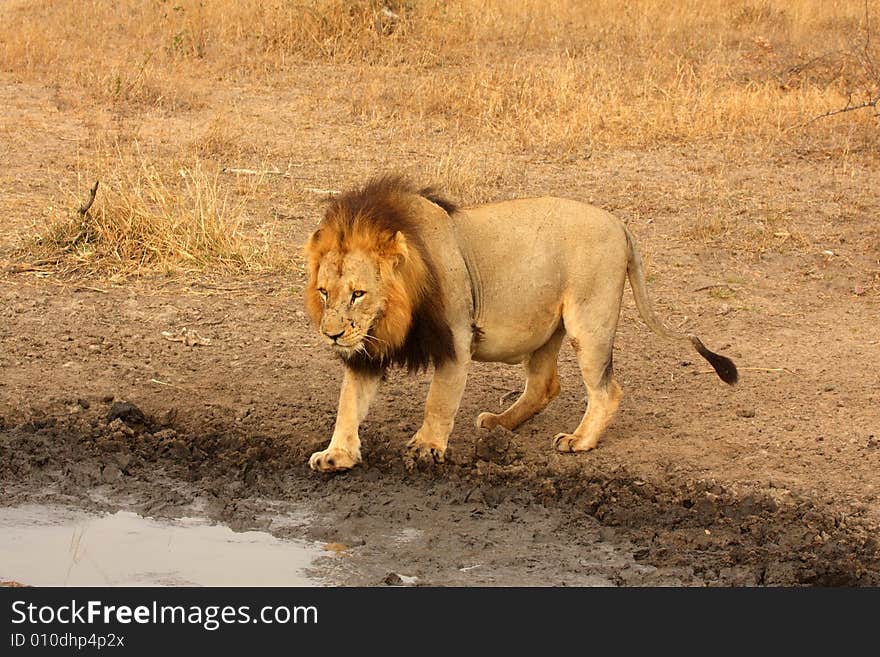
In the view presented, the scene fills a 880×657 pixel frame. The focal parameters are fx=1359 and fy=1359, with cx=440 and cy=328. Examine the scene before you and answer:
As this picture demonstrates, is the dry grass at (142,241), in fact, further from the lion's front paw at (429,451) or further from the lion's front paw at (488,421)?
the lion's front paw at (429,451)

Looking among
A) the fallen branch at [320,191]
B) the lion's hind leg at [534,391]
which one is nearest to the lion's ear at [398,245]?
the lion's hind leg at [534,391]

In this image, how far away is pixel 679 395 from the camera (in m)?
6.24

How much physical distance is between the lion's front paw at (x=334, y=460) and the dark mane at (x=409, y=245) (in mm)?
349

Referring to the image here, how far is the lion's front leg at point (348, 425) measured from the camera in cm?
509

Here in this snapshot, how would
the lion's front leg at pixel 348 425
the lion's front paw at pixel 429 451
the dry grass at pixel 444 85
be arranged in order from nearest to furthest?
the lion's front leg at pixel 348 425
the lion's front paw at pixel 429 451
the dry grass at pixel 444 85

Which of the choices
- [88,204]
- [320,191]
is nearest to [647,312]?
[88,204]

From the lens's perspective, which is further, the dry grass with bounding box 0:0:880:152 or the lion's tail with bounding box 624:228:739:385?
the dry grass with bounding box 0:0:880:152

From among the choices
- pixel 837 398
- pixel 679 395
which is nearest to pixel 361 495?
pixel 679 395

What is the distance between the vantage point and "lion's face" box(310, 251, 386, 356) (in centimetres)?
466

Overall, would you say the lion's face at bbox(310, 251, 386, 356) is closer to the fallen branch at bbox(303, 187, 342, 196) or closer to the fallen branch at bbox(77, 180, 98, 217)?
the fallen branch at bbox(77, 180, 98, 217)

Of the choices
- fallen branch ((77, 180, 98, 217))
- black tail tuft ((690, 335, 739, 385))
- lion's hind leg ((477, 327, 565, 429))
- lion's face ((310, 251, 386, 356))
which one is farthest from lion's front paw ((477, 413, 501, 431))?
fallen branch ((77, 180, 98, 217))

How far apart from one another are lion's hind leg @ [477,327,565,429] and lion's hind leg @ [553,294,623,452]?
254mm

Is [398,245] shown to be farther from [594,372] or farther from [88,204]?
[88,204]

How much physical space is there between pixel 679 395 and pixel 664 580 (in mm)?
2025
